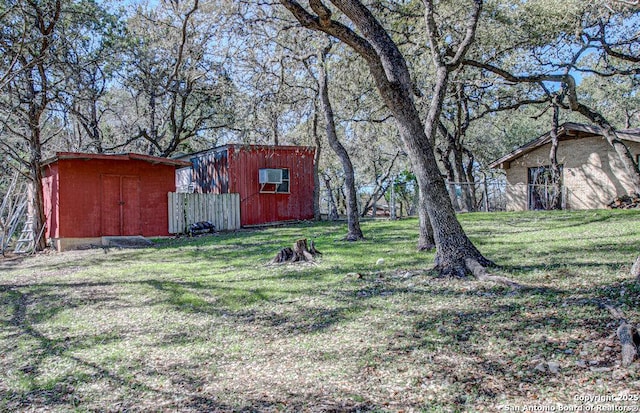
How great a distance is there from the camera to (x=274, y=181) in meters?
17.1

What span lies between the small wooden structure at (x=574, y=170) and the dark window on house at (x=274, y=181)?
959 centimetres

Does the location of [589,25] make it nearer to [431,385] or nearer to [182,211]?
[431,385]

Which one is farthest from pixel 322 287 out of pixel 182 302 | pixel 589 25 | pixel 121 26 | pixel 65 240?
pixel 121 26

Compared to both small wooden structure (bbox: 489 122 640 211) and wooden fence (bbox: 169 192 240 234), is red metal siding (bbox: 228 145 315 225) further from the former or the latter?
small wooden structure (bbox: 489 122 640 211)

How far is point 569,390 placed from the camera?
2637 mm

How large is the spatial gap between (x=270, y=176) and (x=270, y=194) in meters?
0.99

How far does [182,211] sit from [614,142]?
13665 millimetres

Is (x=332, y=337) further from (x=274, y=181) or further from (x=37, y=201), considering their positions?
(x=274, y=181)

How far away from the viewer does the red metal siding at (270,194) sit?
669 inches

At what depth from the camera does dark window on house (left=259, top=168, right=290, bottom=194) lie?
17022 millimetres

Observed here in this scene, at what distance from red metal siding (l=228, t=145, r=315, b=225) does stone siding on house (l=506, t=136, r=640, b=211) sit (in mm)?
9376

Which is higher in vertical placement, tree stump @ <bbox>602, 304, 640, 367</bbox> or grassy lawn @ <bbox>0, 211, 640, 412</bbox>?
tree stump @ <bbox>602, 304, 640, 367</bbox>

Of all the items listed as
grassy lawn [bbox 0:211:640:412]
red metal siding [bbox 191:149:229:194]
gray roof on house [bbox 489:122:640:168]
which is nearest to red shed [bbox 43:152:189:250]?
red metal siding [bbox 191:149:229:194]

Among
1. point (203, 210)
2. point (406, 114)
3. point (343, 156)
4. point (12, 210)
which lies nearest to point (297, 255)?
point (343, 156)
